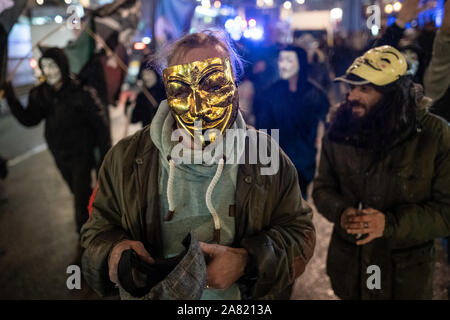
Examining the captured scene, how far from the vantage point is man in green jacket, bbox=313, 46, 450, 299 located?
6.79 ft

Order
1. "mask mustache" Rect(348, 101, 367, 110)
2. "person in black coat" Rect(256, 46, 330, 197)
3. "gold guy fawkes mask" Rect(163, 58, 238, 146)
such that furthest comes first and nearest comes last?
1. "person in black coat" Rect(256, 46, 330, 197)
2. "mask mustache" Rect(348, 101, 367, 110)
3. "gold guy fawkes mask" Rect(163, 58, 238, 146)

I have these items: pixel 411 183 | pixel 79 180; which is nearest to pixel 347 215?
pixel 411 183

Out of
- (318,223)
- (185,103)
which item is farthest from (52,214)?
(185,103)

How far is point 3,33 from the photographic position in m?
3.46

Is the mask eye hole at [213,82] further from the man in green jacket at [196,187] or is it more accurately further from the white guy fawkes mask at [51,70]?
the white guy fawkes mask at [51,70]

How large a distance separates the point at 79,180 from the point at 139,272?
2.94 m

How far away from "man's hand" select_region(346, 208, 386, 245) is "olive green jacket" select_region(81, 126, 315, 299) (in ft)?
1.67

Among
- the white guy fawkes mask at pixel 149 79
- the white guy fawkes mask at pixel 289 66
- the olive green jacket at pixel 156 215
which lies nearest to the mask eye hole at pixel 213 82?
the olive green jacket at pixel 156 215

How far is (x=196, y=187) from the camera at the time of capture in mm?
1633

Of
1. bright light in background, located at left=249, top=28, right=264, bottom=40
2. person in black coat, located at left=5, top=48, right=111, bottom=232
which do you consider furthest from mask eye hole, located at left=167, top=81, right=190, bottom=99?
bright light in background, located at left=249, top=28, right=264, bottom=40

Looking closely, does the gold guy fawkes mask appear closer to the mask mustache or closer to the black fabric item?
the black fabric item

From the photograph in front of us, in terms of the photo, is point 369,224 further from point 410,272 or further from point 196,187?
point 196,187

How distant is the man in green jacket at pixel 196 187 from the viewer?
1598 mm

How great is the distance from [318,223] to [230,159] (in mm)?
3607
